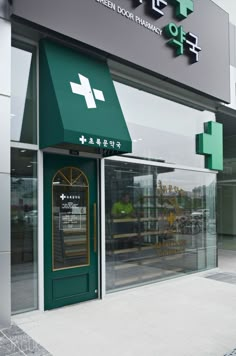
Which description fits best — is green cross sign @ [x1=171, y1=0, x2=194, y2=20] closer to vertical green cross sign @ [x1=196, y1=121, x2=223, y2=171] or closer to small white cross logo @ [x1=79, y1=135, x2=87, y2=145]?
vertical green cross sign @ [x1=196, y1=121, x2=223, y2=171]

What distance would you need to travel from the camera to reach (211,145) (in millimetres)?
8500

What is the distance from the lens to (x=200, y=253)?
8.38 metres

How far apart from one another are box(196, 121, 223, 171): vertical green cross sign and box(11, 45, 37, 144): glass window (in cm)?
445

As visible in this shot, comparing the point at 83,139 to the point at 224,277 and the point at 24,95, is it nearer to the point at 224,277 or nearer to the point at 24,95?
the point at 24,95

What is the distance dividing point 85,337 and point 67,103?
125 inches

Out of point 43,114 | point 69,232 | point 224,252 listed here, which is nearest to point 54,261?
point 69,232

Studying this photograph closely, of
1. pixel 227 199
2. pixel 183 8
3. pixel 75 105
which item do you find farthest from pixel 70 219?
pixel 227 199

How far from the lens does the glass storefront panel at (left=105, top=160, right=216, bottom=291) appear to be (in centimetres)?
637

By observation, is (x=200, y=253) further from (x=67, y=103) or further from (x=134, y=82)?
(x=67, y=103)

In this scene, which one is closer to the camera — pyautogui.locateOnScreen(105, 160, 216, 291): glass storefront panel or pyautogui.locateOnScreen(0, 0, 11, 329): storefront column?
pyautogui.locateOnScreen(0, 0, 11, 329): storefront column

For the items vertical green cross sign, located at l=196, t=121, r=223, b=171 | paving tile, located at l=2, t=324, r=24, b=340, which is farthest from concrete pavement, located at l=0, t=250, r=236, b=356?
vertical green cross sign, located at l=196, t=121, r=223, b=171

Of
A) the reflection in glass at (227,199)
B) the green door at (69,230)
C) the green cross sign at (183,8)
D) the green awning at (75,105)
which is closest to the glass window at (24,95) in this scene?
the green awning at (75,105)

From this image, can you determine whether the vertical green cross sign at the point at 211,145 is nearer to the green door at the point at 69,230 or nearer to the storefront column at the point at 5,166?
the green door at the point at 69,230

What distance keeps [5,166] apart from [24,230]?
1083 mm
